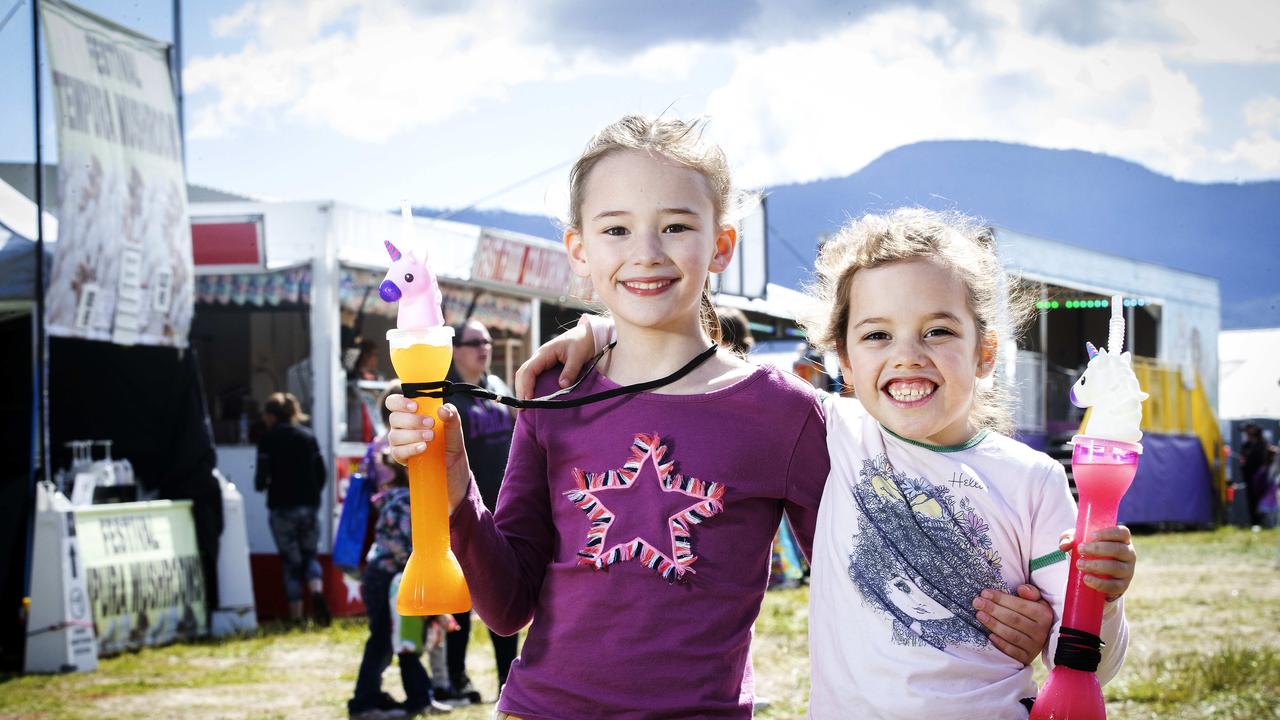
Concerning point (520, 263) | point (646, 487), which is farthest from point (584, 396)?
point (520, 263)

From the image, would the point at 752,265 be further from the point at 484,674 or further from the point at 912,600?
the point at 912,600

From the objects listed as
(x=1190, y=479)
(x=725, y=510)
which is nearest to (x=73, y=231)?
(x=725, y=510)

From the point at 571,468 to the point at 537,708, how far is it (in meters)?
0.38

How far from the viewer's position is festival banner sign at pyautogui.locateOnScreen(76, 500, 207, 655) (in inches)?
294

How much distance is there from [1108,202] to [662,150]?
2221 mm

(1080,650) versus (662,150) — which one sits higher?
(662,150)

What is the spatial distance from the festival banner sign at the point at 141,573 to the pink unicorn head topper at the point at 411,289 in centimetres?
648

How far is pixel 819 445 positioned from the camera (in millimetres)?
2061

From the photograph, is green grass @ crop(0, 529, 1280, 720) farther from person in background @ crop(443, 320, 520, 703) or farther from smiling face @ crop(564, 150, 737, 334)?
smiling face @ crop(564, 150, 737, 334)

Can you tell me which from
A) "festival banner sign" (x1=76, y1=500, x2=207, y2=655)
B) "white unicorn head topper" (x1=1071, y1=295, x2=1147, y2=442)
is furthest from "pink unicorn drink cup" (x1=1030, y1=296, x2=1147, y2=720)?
"festival banner sign" (x1=76, y1=500, x2=207, y2=655)

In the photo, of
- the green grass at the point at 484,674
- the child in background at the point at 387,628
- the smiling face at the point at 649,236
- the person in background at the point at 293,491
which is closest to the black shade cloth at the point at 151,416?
the person in background at the point at 293,491

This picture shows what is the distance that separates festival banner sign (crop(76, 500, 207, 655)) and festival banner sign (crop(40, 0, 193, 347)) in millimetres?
1135

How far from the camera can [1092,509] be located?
1.61 meters

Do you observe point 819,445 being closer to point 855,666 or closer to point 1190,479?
point 855,666
